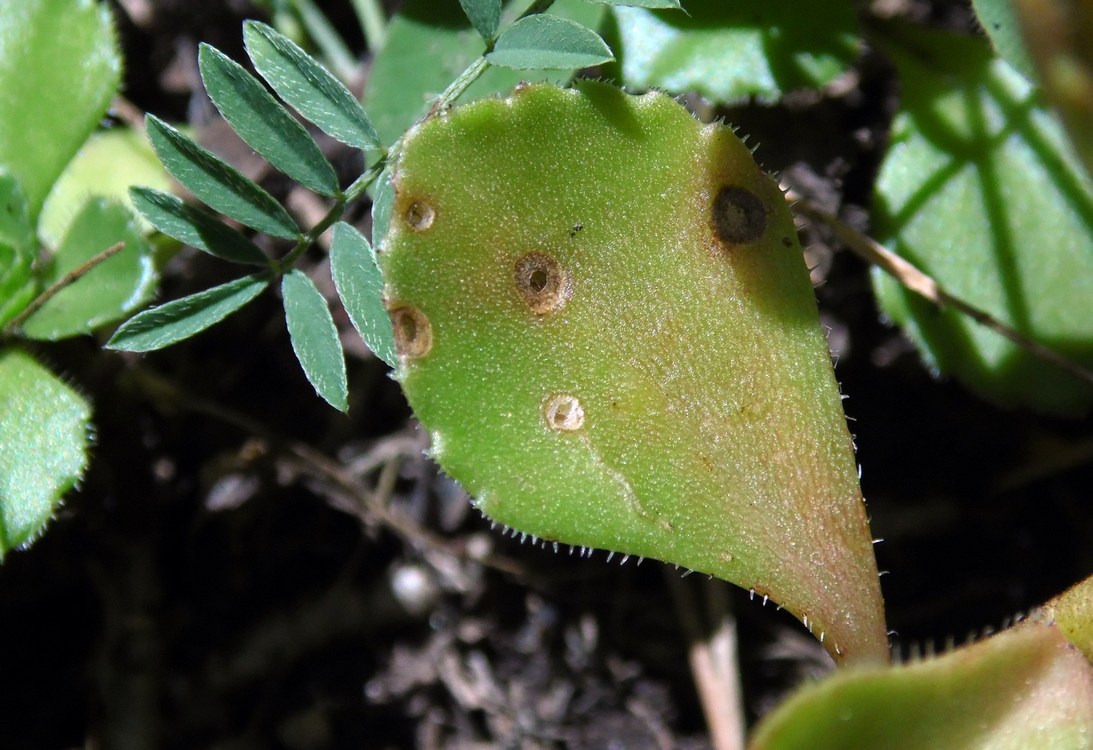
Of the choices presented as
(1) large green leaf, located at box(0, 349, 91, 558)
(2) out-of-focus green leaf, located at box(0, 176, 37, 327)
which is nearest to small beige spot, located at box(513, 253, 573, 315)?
(1) large green leaf, located at box(0, 349, 91, 558)

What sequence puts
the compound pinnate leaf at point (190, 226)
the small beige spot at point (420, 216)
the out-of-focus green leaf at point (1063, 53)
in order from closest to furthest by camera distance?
the out-of-focus green leaf at point (1063, 53) → the small beige spot at point (420, 216) → the compound pinnate leaf at point (190, 226)

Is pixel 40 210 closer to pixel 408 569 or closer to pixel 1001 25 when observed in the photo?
pixel 408 569

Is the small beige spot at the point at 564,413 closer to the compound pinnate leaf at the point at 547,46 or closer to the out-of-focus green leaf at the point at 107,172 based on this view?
the compound pinnate leaf at the point at 547,46

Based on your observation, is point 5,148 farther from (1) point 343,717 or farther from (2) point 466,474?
(1) point 343,717

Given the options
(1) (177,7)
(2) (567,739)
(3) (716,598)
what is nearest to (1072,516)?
(3) (716,598)

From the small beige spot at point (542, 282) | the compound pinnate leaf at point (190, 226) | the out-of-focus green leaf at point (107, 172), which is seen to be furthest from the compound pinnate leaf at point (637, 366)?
the out-of-focus green leaf at point (107, 172)

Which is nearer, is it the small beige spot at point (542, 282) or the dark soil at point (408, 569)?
the small beige spot at point (542, 282)
